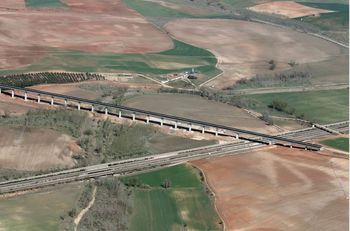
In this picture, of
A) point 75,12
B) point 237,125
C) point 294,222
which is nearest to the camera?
point 294,222

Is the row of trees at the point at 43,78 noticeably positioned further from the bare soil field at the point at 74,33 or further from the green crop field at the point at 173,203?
the green crop field at the point at 173,203

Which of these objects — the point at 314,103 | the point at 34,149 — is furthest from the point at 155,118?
the point at 314,103

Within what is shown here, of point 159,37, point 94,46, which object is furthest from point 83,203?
point 159,37

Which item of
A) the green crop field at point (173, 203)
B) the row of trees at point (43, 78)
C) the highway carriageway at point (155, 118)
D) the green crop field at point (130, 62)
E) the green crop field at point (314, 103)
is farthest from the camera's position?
the green crop field at point (130, 62)

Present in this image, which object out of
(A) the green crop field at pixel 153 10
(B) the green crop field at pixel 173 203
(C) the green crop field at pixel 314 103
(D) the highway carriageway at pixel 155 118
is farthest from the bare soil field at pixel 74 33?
(B) the green crop field at pixel 173 203

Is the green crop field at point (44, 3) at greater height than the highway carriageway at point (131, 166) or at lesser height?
greater

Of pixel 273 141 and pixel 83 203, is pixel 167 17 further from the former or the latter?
pixel 83 203
